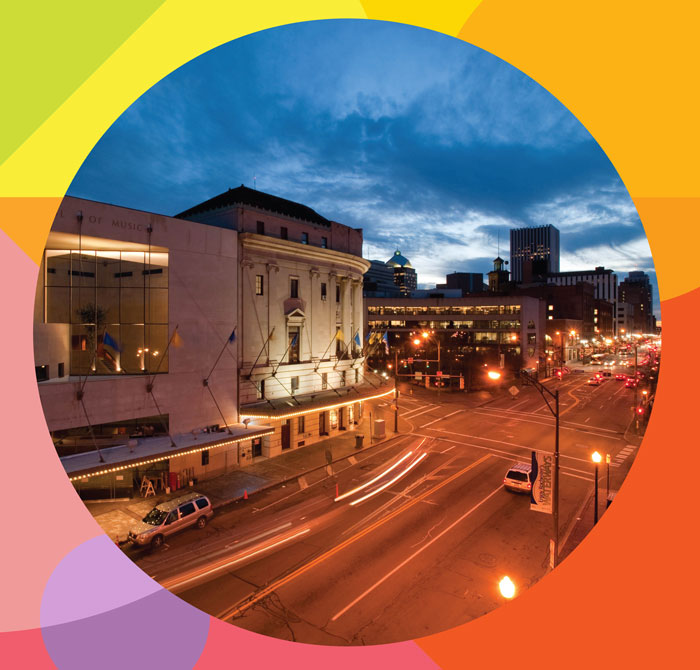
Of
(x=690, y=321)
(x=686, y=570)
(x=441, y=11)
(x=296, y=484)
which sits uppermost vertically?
(x=441, y=11)

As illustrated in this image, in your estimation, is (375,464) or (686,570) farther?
(375,464)

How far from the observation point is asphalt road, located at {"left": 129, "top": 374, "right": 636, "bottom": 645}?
13023mm

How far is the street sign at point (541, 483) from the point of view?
1480 centimetres

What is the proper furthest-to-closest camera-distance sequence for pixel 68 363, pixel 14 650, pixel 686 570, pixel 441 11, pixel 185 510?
1. pixel 68 363
2. pixel 185 510
3. pixel 441 11
4. pixel 14 650
5. pixel 686 570

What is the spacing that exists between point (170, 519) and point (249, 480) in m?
7.42

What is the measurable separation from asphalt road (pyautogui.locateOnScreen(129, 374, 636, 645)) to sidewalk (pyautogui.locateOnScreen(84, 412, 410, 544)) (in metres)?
1.45

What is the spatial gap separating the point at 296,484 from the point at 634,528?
2335 cm

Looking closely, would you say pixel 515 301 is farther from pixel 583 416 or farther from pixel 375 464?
pixel 375 464

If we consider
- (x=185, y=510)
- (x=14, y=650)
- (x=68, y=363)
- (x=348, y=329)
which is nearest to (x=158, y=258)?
(x=68, y=363)

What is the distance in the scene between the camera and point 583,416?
4425cm

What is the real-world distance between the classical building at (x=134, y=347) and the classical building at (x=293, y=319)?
6.89 ft

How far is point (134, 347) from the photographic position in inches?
998

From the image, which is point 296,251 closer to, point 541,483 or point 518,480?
point 518,480

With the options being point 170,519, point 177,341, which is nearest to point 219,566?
point 170,519
